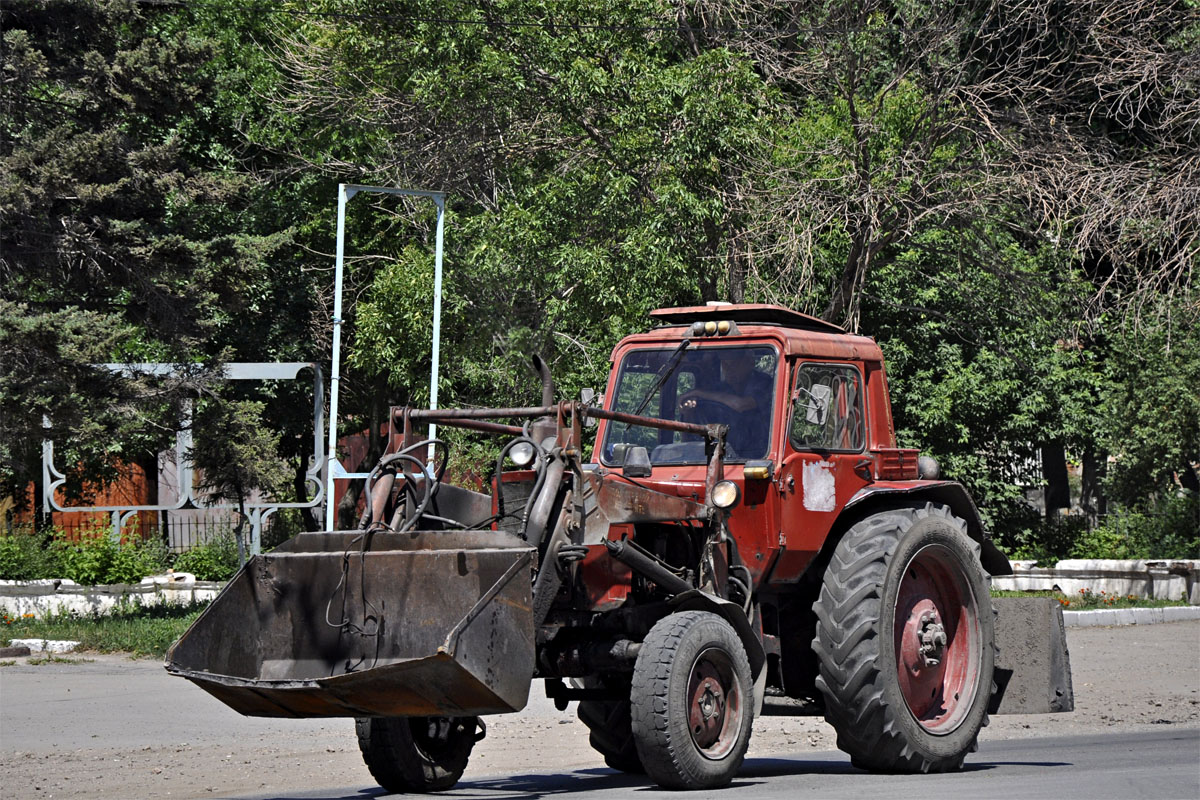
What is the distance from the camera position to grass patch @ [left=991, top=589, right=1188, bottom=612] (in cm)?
2458

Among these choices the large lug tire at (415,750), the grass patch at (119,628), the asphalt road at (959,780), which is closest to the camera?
the asphalt road at (959,780)

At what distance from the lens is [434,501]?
30.3ft

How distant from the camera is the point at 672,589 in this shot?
8.90 m

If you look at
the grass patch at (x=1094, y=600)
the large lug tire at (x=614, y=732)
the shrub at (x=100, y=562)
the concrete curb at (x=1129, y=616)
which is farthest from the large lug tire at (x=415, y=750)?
the shrub at (x=100, y=562)

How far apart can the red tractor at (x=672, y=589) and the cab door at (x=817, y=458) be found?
0.06 ft

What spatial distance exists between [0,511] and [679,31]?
85.0 ft

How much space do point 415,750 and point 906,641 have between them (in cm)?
313

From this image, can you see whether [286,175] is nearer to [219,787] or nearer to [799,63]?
[799,63]

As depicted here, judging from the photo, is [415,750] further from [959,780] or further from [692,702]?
[959,780]

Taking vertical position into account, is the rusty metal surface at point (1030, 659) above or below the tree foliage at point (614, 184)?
below

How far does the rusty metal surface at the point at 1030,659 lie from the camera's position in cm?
1051

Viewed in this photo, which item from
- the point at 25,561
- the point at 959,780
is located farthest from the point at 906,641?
the point at 25,561

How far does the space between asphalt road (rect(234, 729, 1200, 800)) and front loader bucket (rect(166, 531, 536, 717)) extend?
1109mm

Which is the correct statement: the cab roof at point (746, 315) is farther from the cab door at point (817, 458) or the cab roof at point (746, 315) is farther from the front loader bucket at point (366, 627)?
the front loader bucket at point (366, 627)
